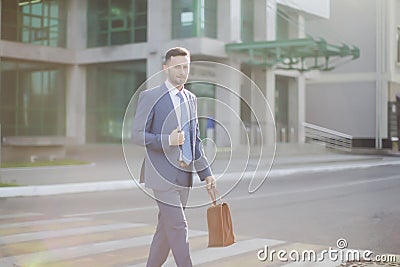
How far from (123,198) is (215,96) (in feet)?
12.4

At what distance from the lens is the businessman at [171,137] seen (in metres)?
2.59

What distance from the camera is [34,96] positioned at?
156 inches

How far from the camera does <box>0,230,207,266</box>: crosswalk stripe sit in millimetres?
3941

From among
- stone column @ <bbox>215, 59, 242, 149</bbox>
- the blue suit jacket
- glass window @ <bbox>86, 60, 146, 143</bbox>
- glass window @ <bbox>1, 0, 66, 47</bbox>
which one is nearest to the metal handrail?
stone column @ <bbox>215, 59, 242, 149</bbox>

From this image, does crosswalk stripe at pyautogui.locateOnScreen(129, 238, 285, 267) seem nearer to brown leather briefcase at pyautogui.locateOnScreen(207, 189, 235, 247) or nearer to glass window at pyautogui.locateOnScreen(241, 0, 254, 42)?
brown leather briefcase at pyautogui.locateOnScreen(207, 189, 235, 247)

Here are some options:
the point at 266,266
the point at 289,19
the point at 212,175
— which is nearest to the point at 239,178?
the point at 212,175

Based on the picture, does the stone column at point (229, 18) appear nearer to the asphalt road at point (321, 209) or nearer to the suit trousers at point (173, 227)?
the asphalt road at point (321, 209)

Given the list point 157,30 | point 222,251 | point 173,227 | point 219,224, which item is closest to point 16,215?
point 157,30

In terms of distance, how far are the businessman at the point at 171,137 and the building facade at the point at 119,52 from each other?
134 millimetres

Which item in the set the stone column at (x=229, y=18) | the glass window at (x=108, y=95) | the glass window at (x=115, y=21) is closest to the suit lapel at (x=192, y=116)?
the stone column at (x=229, y=18)

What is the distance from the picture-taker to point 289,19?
10.1 ft

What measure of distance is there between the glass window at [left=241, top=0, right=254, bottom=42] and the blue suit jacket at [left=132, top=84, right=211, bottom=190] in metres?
0.65

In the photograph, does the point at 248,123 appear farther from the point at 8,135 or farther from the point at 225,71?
the point at 8,135

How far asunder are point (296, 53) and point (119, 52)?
5.30 ft
